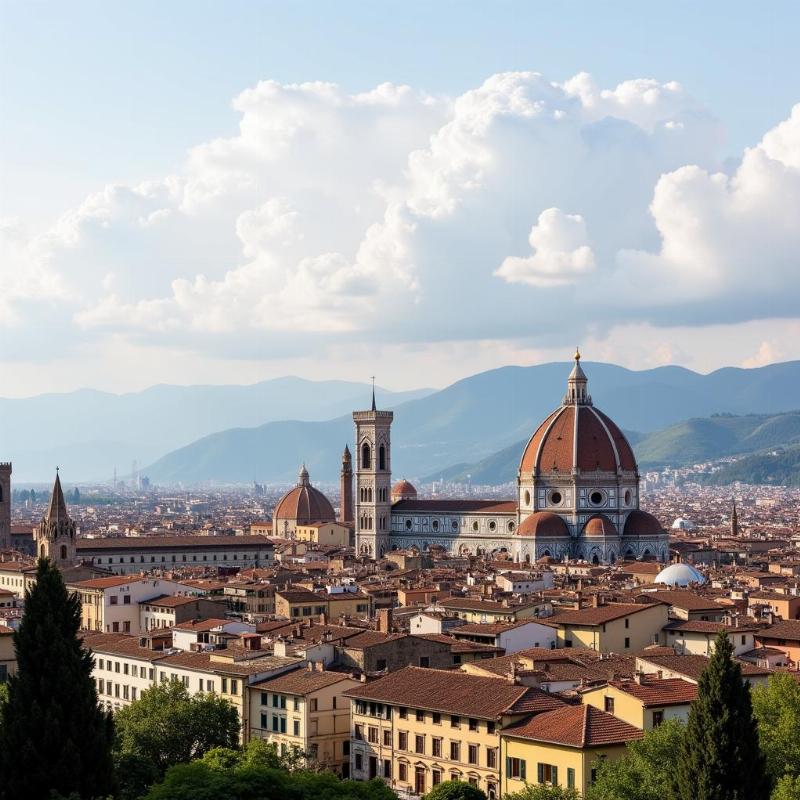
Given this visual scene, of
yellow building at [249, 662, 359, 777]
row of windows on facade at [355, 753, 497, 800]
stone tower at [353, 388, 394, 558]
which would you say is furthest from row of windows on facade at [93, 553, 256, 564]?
row of windows on facade at [355, 753, 497, 800]

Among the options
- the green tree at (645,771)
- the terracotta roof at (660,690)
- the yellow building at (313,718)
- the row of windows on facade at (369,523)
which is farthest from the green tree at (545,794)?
the row of windows on facade at (369,523)

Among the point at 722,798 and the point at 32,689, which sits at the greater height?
the point at 32,689

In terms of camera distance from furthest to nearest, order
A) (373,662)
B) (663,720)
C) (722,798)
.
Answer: (373,662) < (663,720) < (722,798)

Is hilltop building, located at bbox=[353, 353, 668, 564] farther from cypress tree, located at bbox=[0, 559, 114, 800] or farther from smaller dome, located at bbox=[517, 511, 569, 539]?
cypress tree, located at bbox=[0, 559, 114, 800]

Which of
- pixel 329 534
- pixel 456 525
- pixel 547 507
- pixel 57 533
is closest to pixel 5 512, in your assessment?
pixel 329 534

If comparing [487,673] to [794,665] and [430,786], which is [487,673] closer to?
[430,786]

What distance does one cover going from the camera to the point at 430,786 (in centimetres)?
3941

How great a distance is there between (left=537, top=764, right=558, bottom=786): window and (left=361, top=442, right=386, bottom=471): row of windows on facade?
92.0m

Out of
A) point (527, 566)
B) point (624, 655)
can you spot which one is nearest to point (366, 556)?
point (527, 566)

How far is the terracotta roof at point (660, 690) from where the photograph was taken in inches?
1471

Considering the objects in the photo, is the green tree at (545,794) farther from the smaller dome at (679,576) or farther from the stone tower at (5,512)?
the stone tower at (5,512)

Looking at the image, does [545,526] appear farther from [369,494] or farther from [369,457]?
[369,457]

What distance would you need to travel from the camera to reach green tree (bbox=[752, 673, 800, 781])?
3353 centimetres

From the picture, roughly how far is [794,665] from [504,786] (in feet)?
49.5
